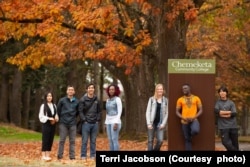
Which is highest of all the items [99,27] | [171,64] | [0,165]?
[99,27]

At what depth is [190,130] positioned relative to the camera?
47.8 ft

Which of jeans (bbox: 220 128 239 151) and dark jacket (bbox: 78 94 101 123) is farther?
dark jacket (bbox: 78 94 101 123)

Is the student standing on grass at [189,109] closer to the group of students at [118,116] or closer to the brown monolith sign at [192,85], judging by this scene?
the group of students at [118,116]

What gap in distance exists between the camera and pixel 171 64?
14727 millimetres

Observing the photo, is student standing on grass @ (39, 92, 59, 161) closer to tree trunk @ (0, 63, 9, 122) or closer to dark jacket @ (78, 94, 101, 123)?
dark jacket @ (78, 94, 101, 123)

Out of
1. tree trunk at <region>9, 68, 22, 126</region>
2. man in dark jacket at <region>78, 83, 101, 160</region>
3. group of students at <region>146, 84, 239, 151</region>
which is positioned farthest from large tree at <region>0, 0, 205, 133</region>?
tree trunk at <region>9, 68, 22, 126</region>

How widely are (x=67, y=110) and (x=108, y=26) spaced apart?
478cm

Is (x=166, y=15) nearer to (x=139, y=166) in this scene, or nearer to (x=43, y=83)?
(x=139, y=166)

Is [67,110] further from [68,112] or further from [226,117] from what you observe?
[226,117]

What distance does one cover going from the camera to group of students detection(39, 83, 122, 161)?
1539cm

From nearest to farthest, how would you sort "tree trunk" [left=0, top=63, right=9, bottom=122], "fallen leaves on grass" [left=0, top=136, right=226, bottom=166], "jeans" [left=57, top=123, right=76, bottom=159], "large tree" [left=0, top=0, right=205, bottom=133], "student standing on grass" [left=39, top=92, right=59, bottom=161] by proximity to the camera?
"fallen leaves on grass" [left=0, top=136, right=226, bottom=166], "student standing on grass" [left=39, top=92, right=59, bottom=161], "jeans" [left=57, top=123, right=76, bottom=159], "large tree" [left=0, top=0, right=205, bottom=133], "tree trunk" [left=0, top=63, right=9, bottom=122]

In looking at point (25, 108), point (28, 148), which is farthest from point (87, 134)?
point (25, 108)

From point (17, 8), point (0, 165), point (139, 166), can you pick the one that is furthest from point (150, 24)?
point (139, 166)

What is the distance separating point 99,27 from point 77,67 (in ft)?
76.6
